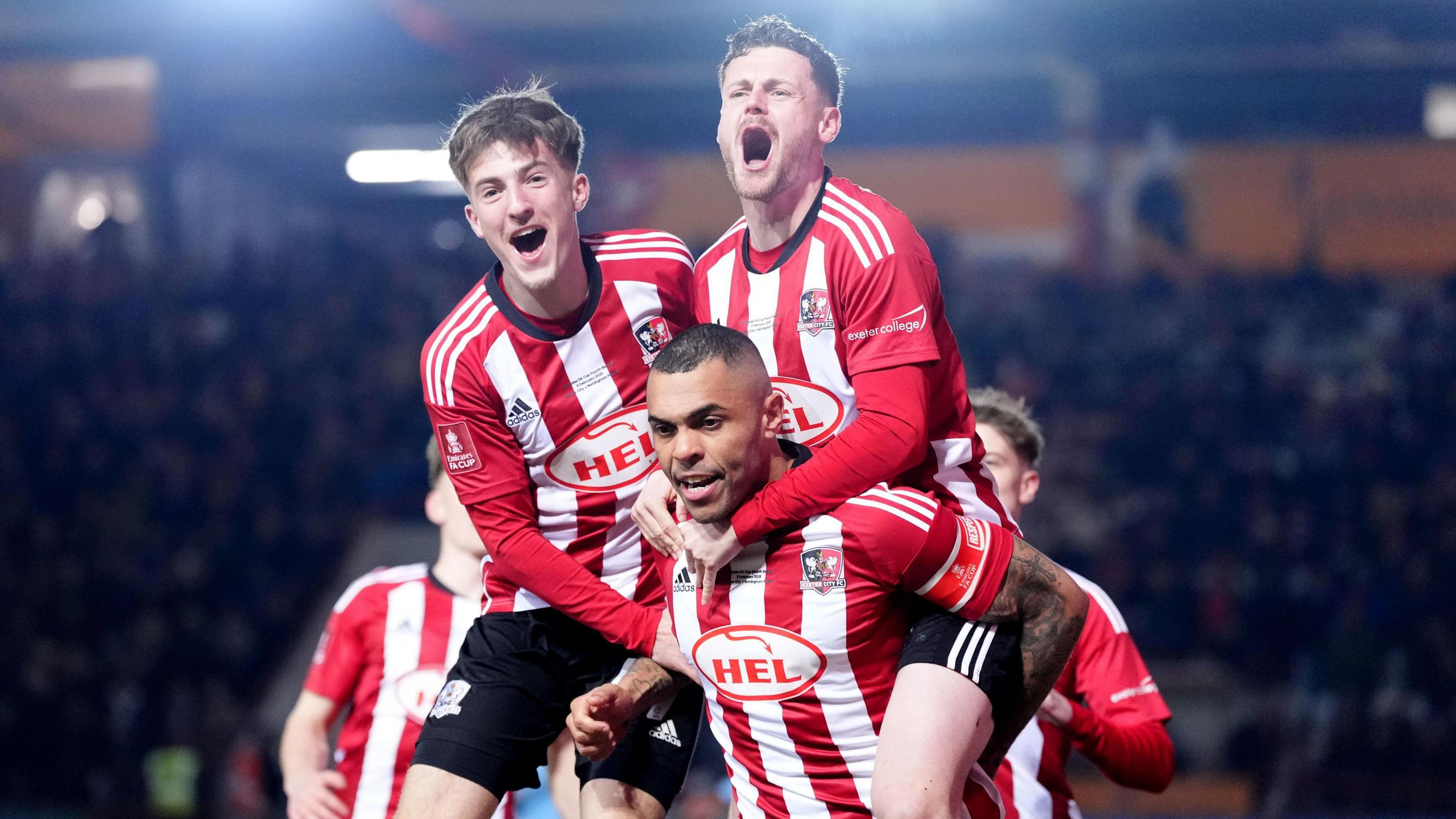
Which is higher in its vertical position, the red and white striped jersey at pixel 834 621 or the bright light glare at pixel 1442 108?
the bright light glare at pixel 1442 108

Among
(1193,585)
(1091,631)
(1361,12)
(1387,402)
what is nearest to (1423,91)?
(1361,12)

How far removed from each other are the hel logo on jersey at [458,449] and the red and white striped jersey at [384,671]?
1217mm

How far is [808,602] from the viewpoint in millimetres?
2912

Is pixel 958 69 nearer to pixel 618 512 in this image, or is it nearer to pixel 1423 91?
pixel 1423 91

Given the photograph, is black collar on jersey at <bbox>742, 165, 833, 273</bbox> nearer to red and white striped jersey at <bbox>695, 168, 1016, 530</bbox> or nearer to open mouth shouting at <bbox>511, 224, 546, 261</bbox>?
red and white striped jersey at <bbox>695, 168, 1016, 530</bbox>

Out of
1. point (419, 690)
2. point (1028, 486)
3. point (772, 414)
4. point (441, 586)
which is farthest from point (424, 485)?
point (772, 414)

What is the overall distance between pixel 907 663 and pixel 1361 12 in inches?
544

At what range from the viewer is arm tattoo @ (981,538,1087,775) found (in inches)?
119

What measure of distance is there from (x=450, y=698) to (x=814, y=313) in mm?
1263

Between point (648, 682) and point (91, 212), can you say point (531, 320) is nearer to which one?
point (648, 682)

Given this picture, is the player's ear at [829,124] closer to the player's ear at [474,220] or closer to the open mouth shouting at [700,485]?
the player's ear at [474,220]

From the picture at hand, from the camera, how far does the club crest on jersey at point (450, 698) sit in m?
3.21

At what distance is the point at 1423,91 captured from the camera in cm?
1495

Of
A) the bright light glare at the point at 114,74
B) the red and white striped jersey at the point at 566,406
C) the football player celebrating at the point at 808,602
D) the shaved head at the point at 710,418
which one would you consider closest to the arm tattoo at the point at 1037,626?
the football player celebrating at the point at 808,602
